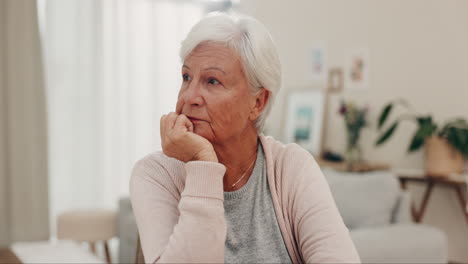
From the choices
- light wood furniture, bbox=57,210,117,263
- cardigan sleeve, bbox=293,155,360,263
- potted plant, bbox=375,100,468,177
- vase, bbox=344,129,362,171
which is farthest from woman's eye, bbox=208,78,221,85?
vase, bbox=344,129,362,171

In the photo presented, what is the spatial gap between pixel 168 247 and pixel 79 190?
11.3ft

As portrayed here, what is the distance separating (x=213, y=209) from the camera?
0.98 meters

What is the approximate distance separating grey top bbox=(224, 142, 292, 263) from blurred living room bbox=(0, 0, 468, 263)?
99cm

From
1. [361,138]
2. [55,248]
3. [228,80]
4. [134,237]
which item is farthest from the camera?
[361,138]

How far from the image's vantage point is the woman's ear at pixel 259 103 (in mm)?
1235

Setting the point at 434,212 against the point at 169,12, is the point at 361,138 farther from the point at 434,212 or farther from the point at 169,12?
the point at 169,12

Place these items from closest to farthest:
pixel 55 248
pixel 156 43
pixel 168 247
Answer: pixel 168 247
pixel 55 248
pixel 156 43

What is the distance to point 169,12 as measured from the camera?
477 cm

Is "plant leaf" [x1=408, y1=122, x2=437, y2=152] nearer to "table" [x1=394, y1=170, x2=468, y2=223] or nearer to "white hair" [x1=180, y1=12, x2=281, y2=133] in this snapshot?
"table" [x1=394, y1=170, x2=468, y2=223]

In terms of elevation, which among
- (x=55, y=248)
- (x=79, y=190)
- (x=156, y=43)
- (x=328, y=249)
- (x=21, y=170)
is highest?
(x=156, y=43)

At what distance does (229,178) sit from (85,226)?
1131 millimetres

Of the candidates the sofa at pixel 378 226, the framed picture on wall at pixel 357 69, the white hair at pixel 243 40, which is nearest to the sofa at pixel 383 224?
the sofa at pixel 378 226

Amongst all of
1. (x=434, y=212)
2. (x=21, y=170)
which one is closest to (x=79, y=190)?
(x=21, y=170)

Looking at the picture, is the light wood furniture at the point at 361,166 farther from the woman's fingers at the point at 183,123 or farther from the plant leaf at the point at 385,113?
the woman's fingers at the point at 183,123
